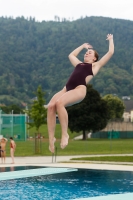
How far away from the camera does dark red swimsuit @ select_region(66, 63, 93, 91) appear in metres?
10.0

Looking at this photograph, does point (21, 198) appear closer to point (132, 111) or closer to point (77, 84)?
point (77, 84)

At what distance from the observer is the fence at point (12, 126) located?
69.3 metres

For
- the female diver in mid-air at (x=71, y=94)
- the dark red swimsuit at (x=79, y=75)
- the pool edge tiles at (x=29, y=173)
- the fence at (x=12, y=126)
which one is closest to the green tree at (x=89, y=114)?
the fence at (x=12, y=126)

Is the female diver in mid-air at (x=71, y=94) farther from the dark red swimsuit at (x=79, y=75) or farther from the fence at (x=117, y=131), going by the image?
the fence at (x=117, y=131)

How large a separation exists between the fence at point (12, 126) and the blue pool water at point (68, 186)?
44.9m

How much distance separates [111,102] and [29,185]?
109 meters

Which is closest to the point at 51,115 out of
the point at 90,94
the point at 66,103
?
the point at 66,103

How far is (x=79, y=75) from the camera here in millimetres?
10078

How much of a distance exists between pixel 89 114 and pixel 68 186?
207 feet

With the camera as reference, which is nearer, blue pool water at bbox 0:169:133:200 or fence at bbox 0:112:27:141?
blue pool water at bbox 0:169:133:200

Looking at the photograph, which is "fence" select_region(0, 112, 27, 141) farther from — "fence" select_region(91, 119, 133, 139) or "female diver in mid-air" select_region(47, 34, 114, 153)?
→ "female diver in mid-air" select_region(47, 34, 114, 153)

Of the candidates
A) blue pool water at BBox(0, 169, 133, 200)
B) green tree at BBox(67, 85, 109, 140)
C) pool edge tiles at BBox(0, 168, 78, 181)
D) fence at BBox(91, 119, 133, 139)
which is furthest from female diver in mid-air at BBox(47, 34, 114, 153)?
fence at BBox(91, 119, 133, 139)

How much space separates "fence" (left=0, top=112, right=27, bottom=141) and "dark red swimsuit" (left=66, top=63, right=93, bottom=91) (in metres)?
58.9

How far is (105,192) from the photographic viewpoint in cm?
1842
